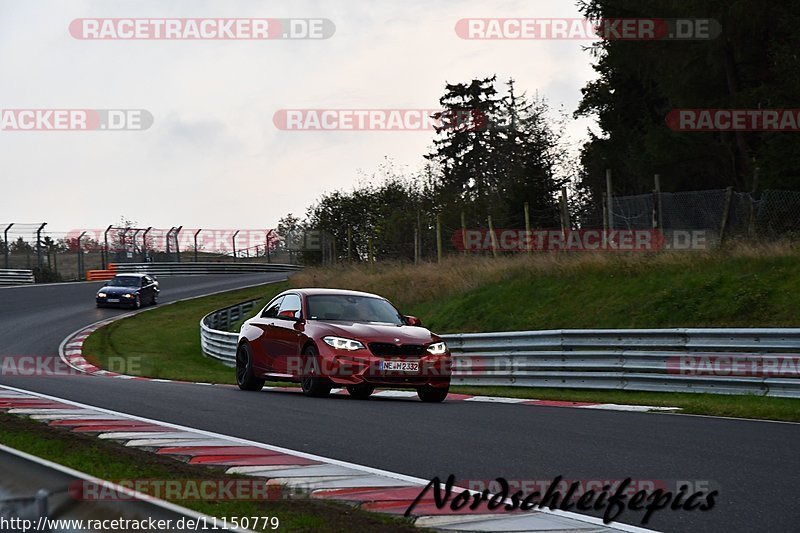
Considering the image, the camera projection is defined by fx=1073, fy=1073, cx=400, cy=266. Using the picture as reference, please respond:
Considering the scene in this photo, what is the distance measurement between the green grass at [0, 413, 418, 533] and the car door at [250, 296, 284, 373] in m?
4.81

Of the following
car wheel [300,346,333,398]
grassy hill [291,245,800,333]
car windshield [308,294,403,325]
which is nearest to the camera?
car wheel [300,346,333,398]

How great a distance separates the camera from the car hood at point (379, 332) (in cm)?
1355

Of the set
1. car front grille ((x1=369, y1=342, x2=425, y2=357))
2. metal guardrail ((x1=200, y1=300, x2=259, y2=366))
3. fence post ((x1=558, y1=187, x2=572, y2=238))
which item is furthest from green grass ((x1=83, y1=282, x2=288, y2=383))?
fence post ((x1=558, y1=187, x2=572, y2=238))

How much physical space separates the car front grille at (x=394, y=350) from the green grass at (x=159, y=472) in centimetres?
453

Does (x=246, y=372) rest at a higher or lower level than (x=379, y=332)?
lower

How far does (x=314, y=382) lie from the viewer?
45.2 ft

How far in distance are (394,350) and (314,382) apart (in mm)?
1155

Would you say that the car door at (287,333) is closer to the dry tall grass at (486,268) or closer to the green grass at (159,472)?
the green grass at (159,472)

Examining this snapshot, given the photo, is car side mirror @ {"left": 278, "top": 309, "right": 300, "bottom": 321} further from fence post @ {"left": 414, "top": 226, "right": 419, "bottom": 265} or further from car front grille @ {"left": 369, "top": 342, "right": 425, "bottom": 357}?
fence post @ {"left": 414, "top": 226, "right": 419, "bottom": 265}

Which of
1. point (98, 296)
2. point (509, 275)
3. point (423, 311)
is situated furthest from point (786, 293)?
point (98, 296)

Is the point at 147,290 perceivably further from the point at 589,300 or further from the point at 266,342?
the point at 266,342

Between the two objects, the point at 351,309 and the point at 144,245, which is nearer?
the point at 351,309

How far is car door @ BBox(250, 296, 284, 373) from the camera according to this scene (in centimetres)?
1507

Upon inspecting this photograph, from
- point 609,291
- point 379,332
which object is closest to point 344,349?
point 379,332
